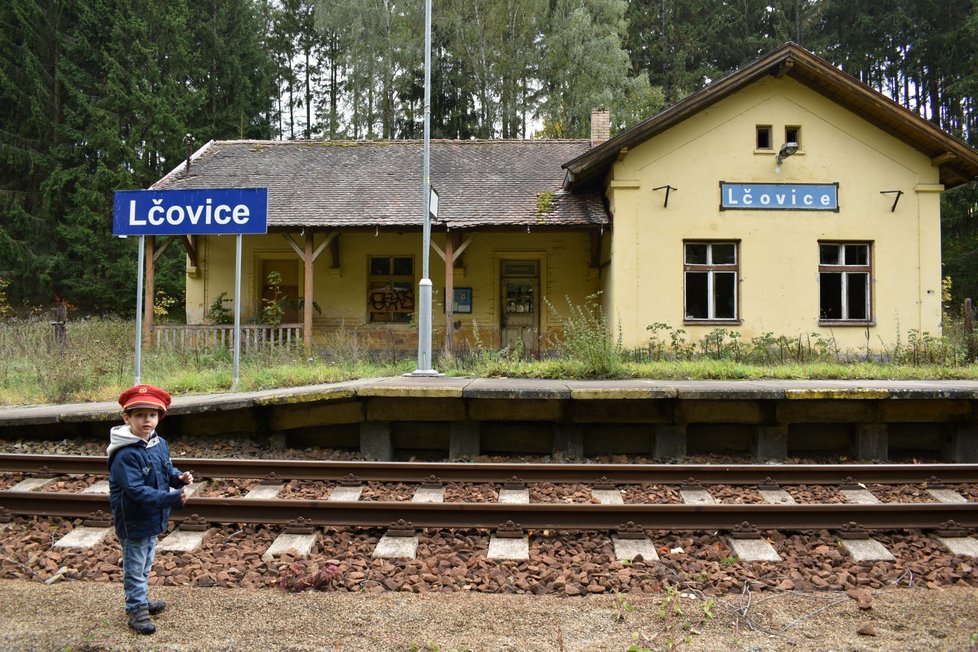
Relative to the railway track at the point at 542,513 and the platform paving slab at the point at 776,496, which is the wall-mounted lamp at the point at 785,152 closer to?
the platform paving slab at the point at 776,496

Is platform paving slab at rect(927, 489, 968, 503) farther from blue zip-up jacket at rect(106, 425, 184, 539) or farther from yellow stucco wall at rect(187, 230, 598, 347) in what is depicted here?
yellow stucco wall at rect(187, 230, 598, 347)

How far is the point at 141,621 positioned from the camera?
3.53 meters

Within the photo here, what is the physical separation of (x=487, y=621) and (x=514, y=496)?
2159 millimetres

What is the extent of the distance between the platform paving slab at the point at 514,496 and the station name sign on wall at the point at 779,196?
10304 mm

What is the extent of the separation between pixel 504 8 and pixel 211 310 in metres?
20.5

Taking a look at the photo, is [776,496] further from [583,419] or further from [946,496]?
[583,419]

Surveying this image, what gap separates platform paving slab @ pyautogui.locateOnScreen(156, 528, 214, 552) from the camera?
4.77m

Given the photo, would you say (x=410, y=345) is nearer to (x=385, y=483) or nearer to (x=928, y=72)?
(x=385, y=483)

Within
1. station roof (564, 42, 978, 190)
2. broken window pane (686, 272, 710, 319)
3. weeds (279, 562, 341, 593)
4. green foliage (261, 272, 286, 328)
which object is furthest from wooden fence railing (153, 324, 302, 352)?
weeds (279, 562, 341, 593)

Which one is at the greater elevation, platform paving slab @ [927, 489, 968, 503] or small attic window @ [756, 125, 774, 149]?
small attic window @ [756, 125, 774, 149]

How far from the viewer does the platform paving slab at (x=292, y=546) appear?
4617 millimetres

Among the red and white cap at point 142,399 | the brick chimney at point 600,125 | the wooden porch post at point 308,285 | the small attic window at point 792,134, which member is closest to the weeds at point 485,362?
the wooden porch post at point 308,285

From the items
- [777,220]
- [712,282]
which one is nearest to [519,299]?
[712,282]

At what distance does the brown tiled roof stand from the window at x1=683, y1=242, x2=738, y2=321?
225 centimetres
